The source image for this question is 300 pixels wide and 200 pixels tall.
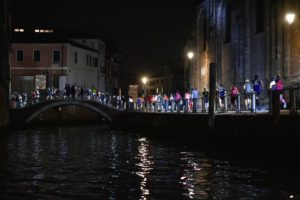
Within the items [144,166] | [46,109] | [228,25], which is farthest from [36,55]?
[144,166]

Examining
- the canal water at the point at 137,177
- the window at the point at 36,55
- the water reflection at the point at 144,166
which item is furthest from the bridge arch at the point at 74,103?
the canal water at the point at 137,177

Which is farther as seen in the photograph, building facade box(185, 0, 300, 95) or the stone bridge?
the stone bridge

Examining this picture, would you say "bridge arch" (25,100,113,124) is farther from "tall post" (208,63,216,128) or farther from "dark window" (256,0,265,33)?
"tall post" (208,63,216,128)

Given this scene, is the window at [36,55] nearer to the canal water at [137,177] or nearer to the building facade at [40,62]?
the building facade at [40,62]

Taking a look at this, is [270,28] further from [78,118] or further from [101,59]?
[101,59]

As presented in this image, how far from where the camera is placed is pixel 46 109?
5806 cm

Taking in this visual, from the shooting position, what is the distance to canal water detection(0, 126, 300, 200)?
14.2 meters

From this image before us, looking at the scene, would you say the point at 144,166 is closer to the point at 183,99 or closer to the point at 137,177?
the point at 137,177

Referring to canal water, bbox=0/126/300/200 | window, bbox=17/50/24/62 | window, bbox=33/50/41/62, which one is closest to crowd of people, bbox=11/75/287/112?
canal water, bbox=0/126/300/200

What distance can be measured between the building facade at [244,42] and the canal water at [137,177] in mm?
14365

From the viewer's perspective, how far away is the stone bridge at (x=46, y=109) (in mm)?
54188

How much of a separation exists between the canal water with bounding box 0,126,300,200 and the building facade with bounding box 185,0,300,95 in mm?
14365

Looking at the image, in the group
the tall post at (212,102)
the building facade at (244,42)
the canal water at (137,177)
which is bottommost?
the canal water at (137,177)

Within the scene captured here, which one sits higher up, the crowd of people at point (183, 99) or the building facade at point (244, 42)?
the building facade at point (244, 42)
